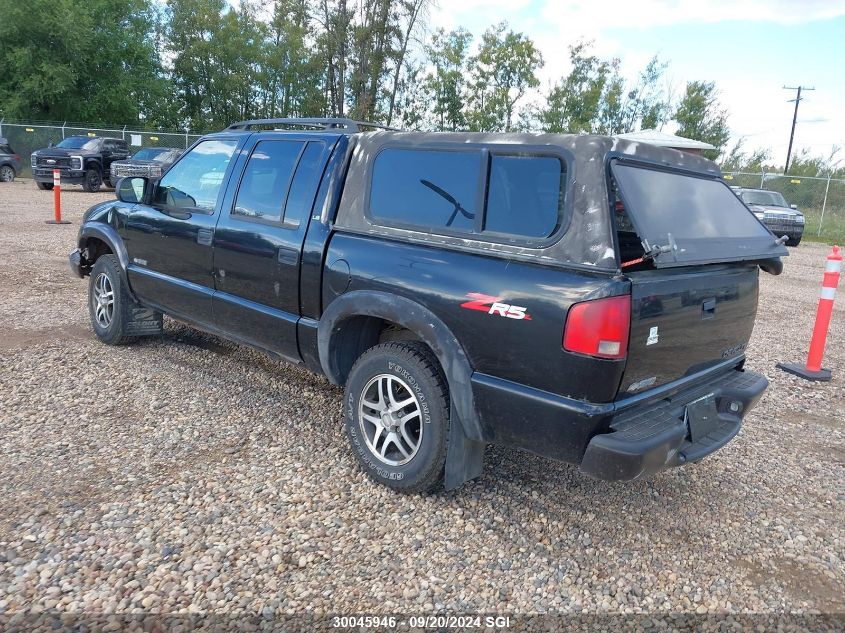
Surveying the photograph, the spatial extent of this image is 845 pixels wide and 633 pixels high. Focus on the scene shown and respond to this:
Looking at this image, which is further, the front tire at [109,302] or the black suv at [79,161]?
the black suv at [79,161]

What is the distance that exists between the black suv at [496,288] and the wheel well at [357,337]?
1 centimetres

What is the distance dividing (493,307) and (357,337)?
1.13m

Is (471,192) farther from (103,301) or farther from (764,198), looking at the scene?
(764,198)

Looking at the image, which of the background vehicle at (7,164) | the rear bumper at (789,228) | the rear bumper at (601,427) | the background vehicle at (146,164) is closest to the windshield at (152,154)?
the background vehicle at (146,164)

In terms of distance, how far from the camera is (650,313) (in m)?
2.71

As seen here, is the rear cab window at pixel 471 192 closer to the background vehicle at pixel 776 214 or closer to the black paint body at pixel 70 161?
the background vehicle at pixel 776 214

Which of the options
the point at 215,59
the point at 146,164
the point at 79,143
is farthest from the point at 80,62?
the point at 146,164

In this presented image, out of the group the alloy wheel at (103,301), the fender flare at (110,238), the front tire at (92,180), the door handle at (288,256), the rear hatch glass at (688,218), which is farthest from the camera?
the front tire at (92,180)

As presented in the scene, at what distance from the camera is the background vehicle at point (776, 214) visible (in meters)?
18.5

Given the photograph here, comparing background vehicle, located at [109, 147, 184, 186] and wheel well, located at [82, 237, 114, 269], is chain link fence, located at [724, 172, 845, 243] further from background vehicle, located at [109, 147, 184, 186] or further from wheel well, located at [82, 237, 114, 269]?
wheel well, located at [82, 237, 114, 269]

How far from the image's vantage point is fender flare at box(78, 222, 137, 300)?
5225mm

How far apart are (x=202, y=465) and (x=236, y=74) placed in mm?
42168

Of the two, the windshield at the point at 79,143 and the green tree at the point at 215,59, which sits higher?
the green tree at the point at 215,59

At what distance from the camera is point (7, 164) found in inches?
933
